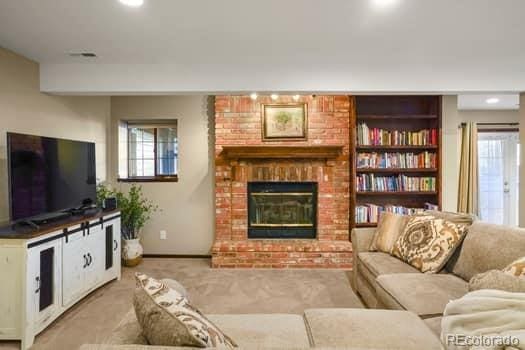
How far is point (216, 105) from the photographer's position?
423cm

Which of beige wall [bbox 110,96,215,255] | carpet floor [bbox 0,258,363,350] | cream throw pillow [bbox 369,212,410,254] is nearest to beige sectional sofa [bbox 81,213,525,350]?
cream throw pillow [bbox 369,212,410,254]

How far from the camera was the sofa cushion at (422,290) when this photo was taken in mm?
1811

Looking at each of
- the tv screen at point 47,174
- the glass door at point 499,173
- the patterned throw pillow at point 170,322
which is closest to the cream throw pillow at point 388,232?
the patterned throw pillow at point 170,322

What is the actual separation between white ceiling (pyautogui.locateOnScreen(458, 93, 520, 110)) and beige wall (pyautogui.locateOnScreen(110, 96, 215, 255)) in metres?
3.62

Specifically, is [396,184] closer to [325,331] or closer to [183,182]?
[183,182]

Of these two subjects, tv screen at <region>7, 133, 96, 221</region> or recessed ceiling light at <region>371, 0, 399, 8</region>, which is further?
tv screen at <region>7, 133, 96, 221</region>

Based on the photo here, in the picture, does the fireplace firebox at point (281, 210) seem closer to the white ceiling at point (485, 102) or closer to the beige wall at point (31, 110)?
the beige wall at point (31, 110)

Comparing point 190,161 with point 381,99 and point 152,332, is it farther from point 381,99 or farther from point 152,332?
point 152,332

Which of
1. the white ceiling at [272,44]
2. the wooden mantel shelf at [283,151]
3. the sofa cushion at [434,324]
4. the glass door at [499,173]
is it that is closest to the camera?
the sofa cushion at [434,324]

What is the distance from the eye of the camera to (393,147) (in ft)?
13.7

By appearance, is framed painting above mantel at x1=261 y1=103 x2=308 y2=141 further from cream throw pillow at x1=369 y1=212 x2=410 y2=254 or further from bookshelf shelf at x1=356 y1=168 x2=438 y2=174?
cream throw pillow at x1=369 y1=212 x2=410 y2=254

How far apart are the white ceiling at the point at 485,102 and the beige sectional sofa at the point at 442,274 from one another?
8.82 feet

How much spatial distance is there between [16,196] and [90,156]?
1.02 m

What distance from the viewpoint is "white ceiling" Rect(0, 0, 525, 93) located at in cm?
205
